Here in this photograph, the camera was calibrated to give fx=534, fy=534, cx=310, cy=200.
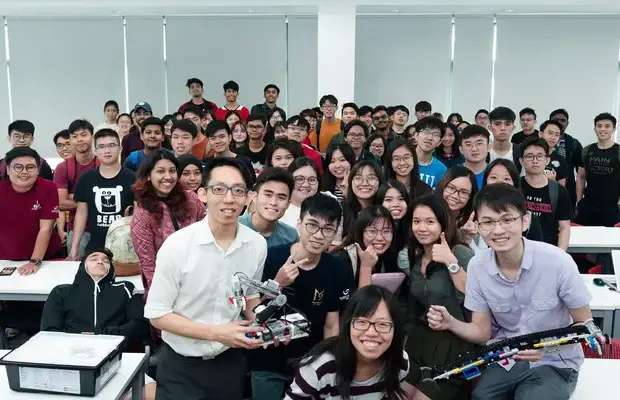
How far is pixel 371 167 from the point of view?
3154mm

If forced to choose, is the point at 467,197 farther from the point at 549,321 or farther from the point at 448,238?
the point at 549,321

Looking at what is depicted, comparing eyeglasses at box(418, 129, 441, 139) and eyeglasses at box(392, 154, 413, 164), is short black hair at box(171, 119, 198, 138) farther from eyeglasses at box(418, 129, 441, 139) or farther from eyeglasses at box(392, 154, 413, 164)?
eyeglasses at box(418, 129, 441, 139)

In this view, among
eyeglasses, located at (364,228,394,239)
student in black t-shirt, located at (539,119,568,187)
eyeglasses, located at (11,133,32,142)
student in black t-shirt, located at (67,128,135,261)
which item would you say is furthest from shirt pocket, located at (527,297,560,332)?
eyeglasses, located at (11,133,32,142)

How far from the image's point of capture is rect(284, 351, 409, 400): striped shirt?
1.80 metres

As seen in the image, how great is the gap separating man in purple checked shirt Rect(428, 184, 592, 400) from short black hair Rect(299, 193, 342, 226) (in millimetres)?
554

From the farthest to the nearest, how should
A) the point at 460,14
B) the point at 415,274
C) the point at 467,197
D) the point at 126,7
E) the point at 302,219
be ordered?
1. the point at 460,14
2. the point at 126,7
3. the point at 467,197
4. the point at 415,274
5. the point at 302,219

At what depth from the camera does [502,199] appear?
1.97m

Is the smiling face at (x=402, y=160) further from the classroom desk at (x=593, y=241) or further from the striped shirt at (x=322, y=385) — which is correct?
the striped shirt at (x=322, y=385)

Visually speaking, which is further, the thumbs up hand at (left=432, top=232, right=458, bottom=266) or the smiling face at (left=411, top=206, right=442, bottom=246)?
the smiling face at (left=411, top=206, right=442, bottom=246)

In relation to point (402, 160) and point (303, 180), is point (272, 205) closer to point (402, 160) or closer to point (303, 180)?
point (303, 180)

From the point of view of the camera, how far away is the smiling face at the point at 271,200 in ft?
7.88

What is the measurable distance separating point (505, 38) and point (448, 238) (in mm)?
6530

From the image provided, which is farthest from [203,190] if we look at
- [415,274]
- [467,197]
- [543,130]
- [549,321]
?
[543,130]

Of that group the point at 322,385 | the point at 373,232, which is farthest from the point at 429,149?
the point at 322,385
